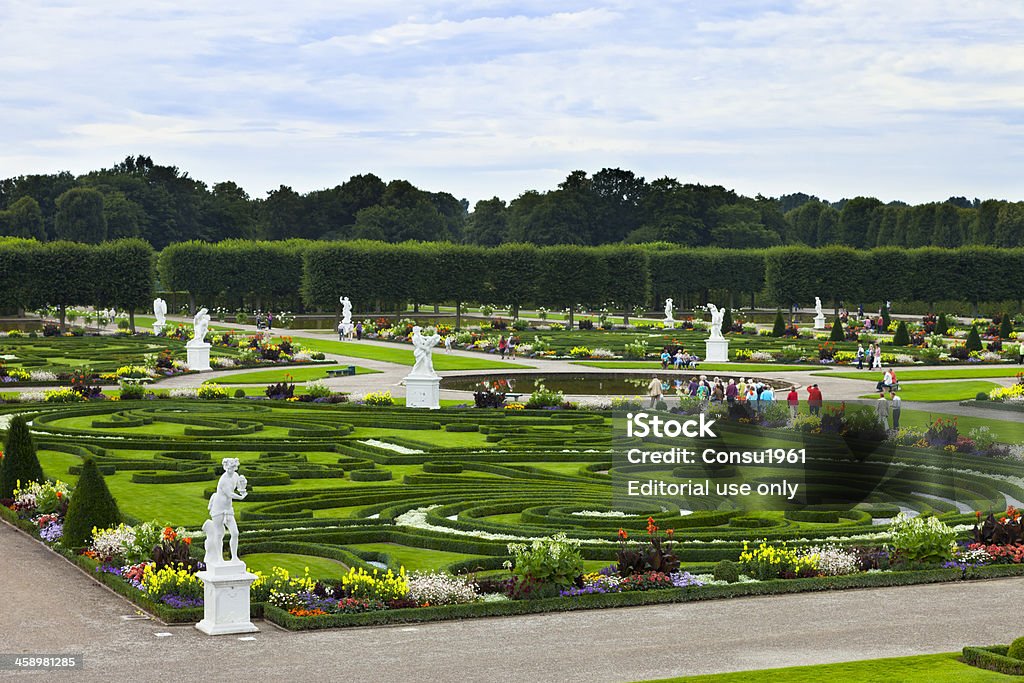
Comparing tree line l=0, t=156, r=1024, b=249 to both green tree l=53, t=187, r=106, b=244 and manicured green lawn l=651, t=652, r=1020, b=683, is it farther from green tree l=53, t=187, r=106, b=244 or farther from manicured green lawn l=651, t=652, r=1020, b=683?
manicured green lawn l=651, t=652, r=1020, b=683

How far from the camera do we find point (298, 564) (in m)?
20.1

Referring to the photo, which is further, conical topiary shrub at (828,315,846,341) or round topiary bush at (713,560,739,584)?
conical topiary shrub at (828,315,846,341)

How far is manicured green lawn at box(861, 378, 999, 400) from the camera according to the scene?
147 ft

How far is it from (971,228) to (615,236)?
37.3 meters

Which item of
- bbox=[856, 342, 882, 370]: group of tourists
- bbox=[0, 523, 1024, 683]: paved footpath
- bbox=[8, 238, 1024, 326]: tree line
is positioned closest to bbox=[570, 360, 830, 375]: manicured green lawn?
bbox=[856, 342, 882, 370]: group of tourists

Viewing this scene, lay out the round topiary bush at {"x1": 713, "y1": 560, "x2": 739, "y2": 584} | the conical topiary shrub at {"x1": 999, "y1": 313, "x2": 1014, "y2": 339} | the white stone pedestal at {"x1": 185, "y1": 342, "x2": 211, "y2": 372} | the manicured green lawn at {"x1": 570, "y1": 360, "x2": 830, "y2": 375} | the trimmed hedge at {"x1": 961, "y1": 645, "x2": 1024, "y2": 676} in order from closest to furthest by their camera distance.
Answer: the trimmed hedge at {"x1": 961, "y1": 645, "x2": 1024, "y2": 676}, the round topiary bush at {"x1": 713, "y1": 560, "x2": 739, "y2": 584}, the white stone pedestal at {"x1": 185, "y1": 342, "x2": 211, "y2": 372}, the manicured green lawn at {"x1": 570, "y1": 360, "x2": 830, "y2": 375}, the conical topiary shrub at {"x1": 999, "y1": 313, "x2": 1014, "y2": 339}

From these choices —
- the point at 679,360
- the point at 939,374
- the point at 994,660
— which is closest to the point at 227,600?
the point at 994,660

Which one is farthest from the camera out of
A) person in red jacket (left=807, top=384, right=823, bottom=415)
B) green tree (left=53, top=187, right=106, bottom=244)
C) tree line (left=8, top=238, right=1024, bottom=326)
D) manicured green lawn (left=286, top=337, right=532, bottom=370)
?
green tree (left=53, top=187, right=106, bottom=244)

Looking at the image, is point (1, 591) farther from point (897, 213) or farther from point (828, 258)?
point (897, 213)

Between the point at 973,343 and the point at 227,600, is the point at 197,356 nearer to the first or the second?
the point at 973,343

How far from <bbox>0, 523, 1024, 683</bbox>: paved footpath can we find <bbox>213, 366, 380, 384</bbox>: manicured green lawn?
31.3 m

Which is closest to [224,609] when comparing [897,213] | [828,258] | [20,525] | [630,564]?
[630,564]

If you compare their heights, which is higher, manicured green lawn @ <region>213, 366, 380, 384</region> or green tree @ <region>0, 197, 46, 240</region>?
green tree @ <region>0, 197, 46, 240</region>

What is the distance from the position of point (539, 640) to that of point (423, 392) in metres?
24.3
